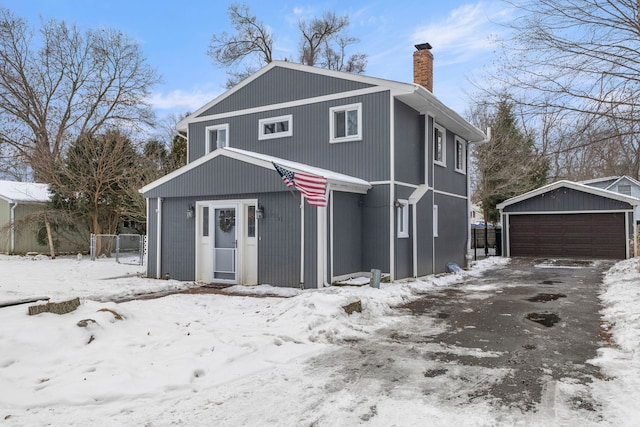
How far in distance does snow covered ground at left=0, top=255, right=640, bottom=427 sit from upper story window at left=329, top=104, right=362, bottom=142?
5514mm

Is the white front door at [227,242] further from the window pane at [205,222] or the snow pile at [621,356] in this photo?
the snow pile at [621,356]

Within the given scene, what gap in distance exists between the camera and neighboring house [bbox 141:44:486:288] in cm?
1010

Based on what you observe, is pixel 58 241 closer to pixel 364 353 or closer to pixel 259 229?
pixel 259 229

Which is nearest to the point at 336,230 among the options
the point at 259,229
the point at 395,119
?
the point at 259,229

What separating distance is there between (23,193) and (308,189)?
1931cm

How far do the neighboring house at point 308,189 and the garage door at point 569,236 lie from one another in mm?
8593

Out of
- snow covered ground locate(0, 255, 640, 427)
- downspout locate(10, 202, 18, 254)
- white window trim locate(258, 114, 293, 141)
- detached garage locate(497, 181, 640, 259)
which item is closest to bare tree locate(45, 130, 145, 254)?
downspout locate(10, 202, 18, 254)

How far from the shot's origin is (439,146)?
14352 mm

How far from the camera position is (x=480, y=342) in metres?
5.93

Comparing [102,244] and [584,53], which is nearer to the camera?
[584,53]

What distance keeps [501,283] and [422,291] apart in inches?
117

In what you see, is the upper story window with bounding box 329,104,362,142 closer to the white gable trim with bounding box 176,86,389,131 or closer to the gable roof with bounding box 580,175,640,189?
the white gable trim with bounding box 176,86,389,131

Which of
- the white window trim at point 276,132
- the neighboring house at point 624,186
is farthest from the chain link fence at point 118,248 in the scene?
the neighboring house at point 624,186

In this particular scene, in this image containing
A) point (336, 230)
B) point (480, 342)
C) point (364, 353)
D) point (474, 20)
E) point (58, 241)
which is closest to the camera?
point (364, 353)
